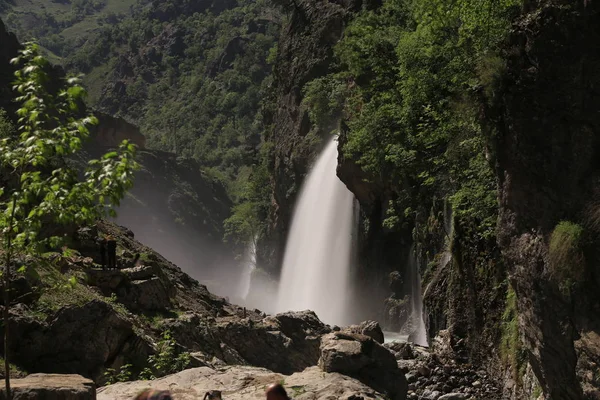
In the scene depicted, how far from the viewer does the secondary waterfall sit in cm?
4497

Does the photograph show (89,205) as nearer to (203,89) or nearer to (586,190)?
(586,190)

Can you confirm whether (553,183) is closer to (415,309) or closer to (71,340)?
(71,340)

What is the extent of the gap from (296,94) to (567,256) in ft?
147

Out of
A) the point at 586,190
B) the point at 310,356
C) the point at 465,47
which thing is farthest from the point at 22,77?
the point at 465,47

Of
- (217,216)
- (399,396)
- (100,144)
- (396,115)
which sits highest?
(217,216)

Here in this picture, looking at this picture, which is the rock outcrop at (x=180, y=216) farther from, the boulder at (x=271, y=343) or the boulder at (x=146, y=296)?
the boulder at (x=271, y=343)

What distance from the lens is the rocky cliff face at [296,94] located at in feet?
174

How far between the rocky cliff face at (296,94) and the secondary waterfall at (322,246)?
8.02 ft

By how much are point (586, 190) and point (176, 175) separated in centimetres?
9679

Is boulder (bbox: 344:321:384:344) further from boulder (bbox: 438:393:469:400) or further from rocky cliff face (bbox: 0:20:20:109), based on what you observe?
rocky cliff face (bbox: 0:20:20:109)

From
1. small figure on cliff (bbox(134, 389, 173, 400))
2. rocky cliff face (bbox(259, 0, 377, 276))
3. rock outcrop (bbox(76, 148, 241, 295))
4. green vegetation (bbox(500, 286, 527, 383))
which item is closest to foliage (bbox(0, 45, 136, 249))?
small figure on cliff (bbox(134, 389, 173, 400))

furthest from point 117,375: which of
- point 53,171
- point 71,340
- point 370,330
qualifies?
point 370,330

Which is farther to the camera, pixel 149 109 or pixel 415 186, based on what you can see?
pixel 149 109

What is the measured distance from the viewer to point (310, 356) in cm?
2205
